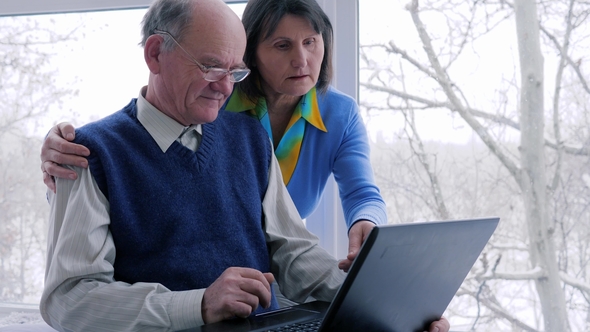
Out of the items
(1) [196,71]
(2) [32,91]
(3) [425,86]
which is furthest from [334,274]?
(2) [32,91]

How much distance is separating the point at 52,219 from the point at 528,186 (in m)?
1.52

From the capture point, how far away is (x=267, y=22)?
1.78 metres

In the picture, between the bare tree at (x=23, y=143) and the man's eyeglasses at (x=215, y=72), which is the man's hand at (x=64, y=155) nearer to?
the man's eyeglasses at (x=215, y=72)

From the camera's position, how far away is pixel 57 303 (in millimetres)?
1272

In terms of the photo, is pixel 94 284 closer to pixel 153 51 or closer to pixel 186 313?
pixel 186 313

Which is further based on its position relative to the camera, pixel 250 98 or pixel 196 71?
pixel 250 98

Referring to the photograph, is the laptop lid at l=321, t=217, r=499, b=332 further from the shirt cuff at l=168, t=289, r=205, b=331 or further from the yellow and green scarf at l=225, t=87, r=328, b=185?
the yellow and green scarf at l=225, t=87, r=328, b=185

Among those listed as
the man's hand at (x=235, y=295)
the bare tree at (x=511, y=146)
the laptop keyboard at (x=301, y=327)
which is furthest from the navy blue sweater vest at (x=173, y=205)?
the bare tree at (x=511, y=146)

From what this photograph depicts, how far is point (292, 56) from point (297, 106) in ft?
0.60

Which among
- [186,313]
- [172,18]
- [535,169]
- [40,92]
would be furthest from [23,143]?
[535,169]

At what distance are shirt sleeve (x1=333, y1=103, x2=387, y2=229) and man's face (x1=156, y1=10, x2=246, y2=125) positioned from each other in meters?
0.50

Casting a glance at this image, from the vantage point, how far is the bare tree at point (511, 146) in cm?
215

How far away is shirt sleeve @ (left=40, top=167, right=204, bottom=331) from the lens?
1.22 meters

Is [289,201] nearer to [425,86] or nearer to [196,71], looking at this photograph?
[196,71]
